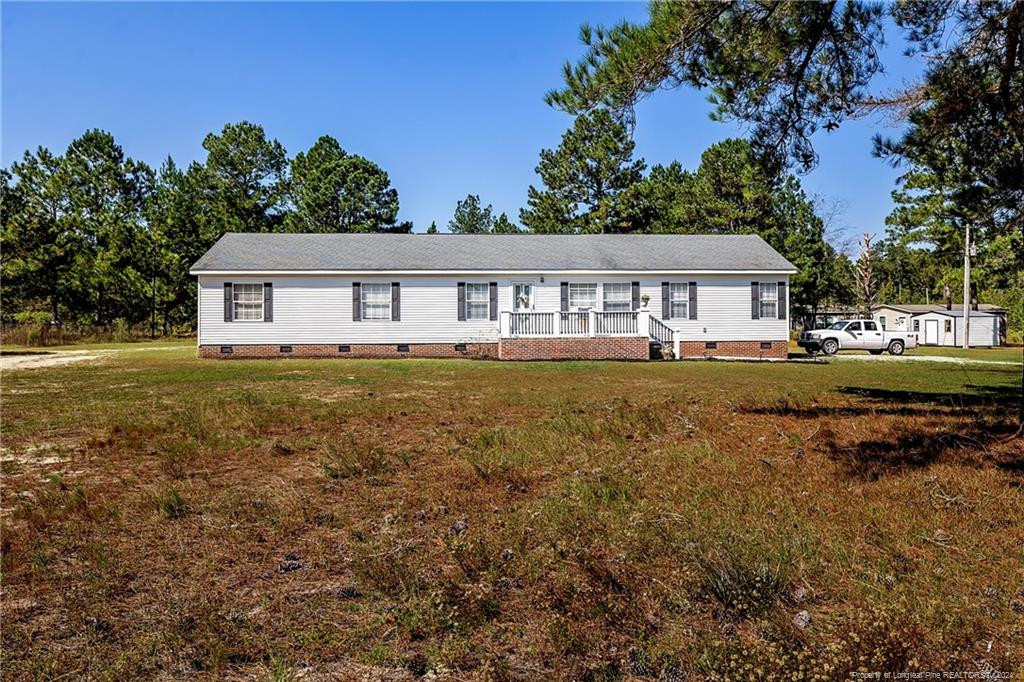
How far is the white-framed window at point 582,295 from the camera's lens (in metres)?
25.0

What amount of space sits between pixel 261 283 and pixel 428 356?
23.1ft

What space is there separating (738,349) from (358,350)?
15.3 metres

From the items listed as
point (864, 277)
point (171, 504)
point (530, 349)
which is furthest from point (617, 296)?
point (864, 277)

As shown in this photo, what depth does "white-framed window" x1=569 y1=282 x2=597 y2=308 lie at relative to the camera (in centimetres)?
2505

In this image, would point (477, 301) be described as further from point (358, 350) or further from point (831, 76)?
point (831, 76)

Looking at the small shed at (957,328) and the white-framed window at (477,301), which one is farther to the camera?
the small shed at (957,328)

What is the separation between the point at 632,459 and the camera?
6078mm

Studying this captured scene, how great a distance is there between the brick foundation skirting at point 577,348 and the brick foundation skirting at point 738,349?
364 cm

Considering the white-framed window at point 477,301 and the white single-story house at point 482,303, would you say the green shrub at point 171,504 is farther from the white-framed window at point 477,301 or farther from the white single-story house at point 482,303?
A: the white-framed window at point 477,301

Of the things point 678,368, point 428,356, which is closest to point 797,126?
point 678,368

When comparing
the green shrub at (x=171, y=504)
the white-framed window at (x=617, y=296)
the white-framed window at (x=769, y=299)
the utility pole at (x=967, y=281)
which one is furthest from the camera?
the utility pole at (x=967, y=281)

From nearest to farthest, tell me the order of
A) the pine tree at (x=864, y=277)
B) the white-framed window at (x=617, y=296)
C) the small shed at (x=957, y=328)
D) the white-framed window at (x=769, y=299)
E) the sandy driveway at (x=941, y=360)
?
the sandy driveway at (x=941, y=360)
the white-framed window at (x=617, y=296)
the white-framed window at (x=769, y=299)
the small shed at (x=957, y=328)
the pine tree at (x=864, y=277)

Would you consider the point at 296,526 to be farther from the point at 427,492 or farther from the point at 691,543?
the point at 691,543

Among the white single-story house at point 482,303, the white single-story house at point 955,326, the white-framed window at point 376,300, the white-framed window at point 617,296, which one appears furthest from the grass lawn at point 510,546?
the white single-story house at point 955,326
